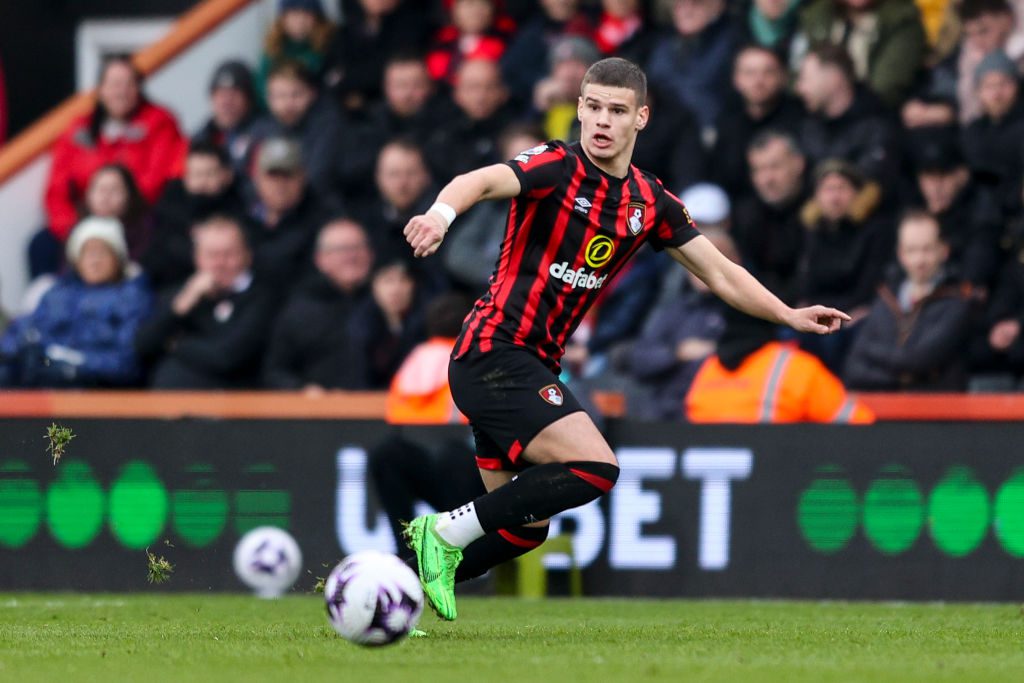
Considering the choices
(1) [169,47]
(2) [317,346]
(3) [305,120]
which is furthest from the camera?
(1) [169,47]

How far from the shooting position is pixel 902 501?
10820 mm

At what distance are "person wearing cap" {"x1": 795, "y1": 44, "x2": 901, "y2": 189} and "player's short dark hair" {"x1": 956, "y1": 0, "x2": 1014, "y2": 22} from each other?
812mm

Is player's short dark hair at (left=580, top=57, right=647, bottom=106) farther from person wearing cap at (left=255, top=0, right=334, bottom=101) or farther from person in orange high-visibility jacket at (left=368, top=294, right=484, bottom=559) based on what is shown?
person wearing cap at (left=255, top=0, right=334, bottom=101)

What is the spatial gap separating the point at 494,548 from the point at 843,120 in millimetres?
5973

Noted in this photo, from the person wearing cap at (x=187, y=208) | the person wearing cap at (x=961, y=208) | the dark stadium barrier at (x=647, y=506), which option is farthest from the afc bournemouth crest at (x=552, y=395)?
the person wearing cap at (x=187, y=208)

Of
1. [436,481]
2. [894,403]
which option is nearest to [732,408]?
[894,403]

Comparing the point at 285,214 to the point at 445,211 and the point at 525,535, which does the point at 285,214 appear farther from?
the point at 445,211

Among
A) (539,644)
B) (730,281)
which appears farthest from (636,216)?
(539,644)

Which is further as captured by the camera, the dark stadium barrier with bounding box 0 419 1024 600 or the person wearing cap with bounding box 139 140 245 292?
the person wearing cap with bounding box 139 140 245 292

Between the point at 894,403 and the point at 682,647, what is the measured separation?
425cm

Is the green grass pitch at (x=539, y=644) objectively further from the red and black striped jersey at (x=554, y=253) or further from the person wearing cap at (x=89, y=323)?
the person wearing cap at (x=89, y=323)

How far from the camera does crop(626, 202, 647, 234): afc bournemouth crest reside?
25.9 feet

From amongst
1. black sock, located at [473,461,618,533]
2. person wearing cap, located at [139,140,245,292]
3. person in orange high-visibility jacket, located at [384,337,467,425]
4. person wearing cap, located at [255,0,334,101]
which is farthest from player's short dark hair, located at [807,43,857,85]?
black sock, located at [473,461,618,533]

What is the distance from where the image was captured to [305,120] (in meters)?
14.8
